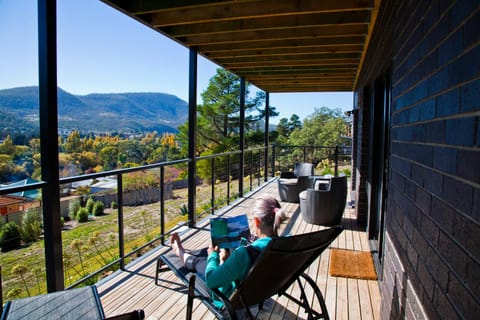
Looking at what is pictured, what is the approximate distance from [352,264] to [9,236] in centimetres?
292

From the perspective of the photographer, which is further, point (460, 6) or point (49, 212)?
point (49, 212)

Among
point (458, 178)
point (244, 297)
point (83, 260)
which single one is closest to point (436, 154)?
point (458, 178)

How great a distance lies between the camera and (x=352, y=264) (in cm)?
321

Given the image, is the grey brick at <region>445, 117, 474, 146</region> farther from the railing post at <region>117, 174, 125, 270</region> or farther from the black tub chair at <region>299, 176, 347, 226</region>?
the black tub chair at <region>299, 176, 347, 226</region>

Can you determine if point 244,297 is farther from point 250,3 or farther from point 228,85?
point 228,85

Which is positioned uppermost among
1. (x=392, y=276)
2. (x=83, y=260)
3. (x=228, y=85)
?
(x=228, y=85)

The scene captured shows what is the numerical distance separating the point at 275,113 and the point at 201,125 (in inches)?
189

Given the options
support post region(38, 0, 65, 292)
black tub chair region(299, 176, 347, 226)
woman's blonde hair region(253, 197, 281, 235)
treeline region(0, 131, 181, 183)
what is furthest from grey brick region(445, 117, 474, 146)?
treeline region(0, 131, 181, 183)

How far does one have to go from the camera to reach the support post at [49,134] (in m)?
2.11

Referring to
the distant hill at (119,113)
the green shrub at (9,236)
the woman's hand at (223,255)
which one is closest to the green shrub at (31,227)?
the green shrub at (9,236)

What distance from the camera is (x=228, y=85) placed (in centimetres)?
1961

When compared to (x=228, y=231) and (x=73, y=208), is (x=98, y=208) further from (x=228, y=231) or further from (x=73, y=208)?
(x=228, y=231)

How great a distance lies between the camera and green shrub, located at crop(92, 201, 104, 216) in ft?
10.4

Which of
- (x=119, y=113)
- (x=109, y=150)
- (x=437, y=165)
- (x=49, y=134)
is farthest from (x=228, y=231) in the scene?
(x=109, y=150)
